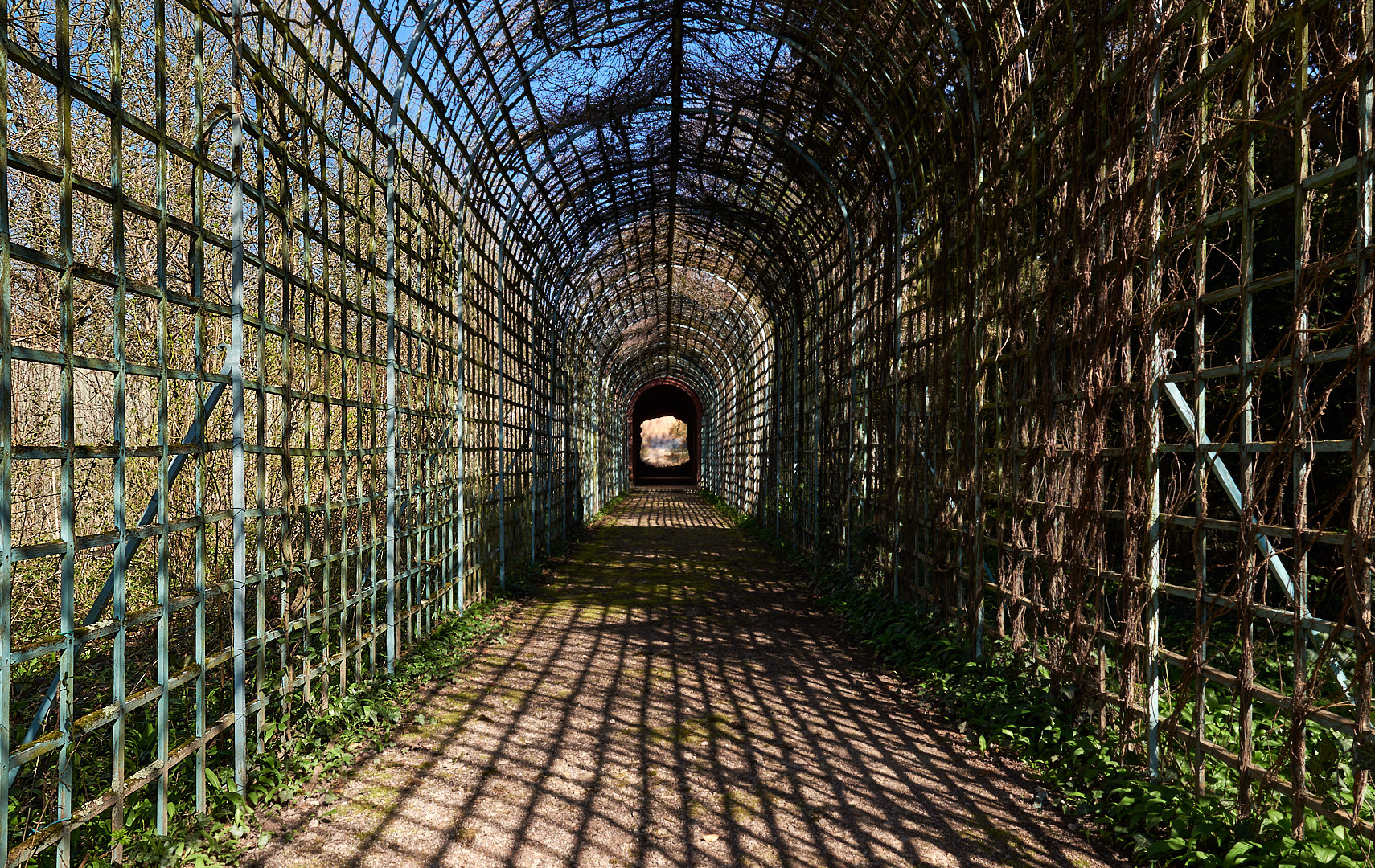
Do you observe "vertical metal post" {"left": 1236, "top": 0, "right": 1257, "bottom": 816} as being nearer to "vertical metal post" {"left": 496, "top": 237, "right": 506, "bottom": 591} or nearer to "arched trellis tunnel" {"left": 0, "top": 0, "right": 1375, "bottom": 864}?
"arched trellis tunnel" {"left": 0, "top": 0, "right": 1375, "bottom": 864}

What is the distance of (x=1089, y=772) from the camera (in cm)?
350

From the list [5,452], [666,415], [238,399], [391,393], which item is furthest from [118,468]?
[666,415]

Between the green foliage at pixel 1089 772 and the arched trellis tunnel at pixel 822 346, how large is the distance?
0.11 m

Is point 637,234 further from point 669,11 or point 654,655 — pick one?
point 654,655

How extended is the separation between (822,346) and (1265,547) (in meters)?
7.53

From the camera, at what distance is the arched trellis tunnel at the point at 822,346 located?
2631mm

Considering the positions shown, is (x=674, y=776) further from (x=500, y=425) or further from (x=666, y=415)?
Answer: (x=666, y=415)

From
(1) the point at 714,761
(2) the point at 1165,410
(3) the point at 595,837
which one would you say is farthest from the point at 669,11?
(3) the point at 595,837

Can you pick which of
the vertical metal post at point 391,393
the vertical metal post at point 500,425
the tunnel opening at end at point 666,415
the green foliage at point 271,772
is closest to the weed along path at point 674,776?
the green foliage at point 271,772

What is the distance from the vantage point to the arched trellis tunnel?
263 cm

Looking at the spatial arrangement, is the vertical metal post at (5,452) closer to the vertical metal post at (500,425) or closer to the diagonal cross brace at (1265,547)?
the diagonal cross brace at (1265,547)

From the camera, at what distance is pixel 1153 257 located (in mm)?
3307

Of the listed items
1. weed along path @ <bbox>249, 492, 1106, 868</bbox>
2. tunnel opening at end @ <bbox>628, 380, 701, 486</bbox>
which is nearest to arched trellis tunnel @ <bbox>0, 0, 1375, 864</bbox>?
weed along path @ <bbox>249, 492, 1106, 868</bbox>

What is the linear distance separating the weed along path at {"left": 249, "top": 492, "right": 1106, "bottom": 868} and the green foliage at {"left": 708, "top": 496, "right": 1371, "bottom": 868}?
145 mm
